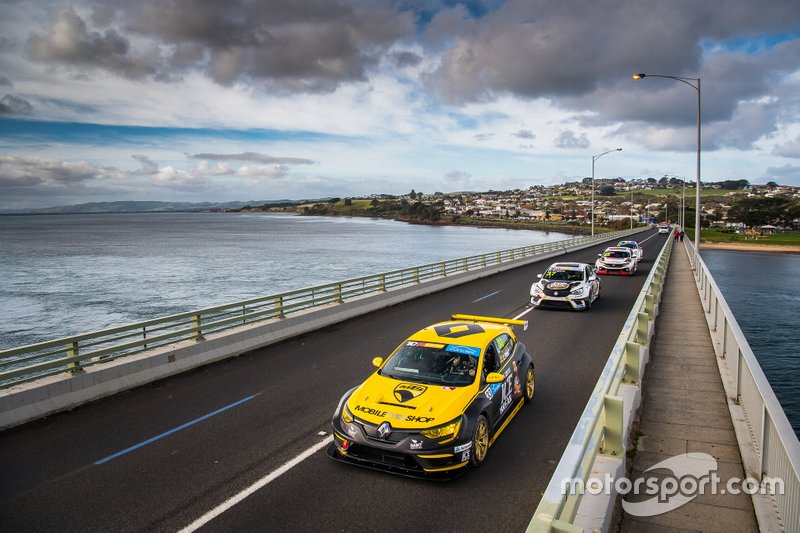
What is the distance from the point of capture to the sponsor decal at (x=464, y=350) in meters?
7.99

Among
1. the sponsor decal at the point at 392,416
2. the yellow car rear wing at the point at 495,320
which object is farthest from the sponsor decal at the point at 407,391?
the yellow car rear wing at the point at 495,320

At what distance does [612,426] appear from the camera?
5777 millimetres

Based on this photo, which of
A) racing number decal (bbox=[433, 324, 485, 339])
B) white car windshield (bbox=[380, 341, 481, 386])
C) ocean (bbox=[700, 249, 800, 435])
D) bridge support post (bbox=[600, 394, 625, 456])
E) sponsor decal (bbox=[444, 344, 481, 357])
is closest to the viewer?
bridge support post (bbox=[600, 394, 625, 456])

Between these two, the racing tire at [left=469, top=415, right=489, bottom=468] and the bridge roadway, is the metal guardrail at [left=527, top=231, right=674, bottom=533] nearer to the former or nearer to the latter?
the bridge roadway

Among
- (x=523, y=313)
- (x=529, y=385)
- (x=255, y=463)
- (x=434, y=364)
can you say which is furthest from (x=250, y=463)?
(x=523, y=313)

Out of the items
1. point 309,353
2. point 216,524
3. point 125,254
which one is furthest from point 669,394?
point 125,254

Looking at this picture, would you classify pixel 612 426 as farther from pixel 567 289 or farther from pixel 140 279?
pixel 140 279

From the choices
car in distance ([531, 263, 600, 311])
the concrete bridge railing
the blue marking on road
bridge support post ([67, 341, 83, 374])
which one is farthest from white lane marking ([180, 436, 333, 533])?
car in distance ([531, 263, 600, 311])

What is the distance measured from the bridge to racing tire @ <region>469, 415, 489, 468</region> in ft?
0.50

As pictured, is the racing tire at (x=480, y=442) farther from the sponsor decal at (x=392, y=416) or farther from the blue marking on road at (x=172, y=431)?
the blue marking on road at (x=172, y=431)

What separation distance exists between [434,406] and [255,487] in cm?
240

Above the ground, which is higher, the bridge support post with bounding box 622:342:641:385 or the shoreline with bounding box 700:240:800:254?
the bridge support post with bounding box 622:342:641:385

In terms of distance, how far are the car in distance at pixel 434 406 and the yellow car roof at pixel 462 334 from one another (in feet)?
0.05

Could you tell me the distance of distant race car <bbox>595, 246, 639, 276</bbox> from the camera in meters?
30.2
